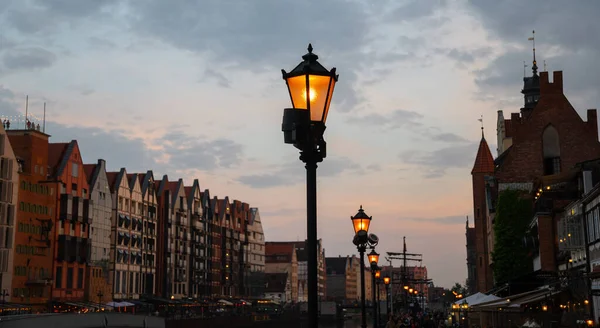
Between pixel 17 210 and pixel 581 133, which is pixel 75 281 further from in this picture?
pixel 581 133

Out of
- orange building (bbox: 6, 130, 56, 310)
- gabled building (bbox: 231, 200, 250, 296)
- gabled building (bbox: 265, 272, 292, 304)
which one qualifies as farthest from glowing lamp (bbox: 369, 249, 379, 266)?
gabled building (bbox: 265, 272, 292, 304)

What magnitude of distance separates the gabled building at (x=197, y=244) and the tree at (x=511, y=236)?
7287cm

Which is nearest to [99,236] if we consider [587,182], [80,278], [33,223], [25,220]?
[80,278]

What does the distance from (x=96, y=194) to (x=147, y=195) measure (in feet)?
49.5

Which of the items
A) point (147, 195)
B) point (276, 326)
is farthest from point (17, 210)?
point (276, 326)

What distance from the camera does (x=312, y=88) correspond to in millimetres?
10305

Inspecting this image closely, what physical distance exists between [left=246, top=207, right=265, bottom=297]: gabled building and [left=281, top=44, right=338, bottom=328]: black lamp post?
491 ft

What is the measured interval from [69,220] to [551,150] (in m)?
54.7

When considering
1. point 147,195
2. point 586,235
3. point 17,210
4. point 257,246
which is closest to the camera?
point 586,235

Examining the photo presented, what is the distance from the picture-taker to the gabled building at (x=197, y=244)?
126875 millimetres

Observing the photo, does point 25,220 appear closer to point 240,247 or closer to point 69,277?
point 69,277

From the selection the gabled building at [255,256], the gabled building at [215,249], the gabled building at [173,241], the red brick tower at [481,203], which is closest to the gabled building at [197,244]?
the gabled building at [173,241]

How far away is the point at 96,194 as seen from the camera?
3772 inches

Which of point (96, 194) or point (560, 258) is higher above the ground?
point (96, 194)
